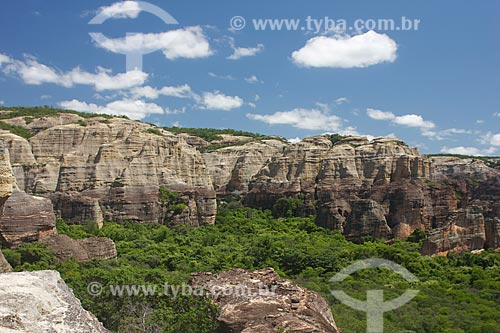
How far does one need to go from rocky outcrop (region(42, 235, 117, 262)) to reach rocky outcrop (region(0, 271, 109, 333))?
19097mm

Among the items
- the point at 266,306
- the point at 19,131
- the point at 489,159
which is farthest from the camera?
the point at 489,159

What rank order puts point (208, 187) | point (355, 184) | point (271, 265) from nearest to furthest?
point (271, 265), point (208, 187), point (355, 184)

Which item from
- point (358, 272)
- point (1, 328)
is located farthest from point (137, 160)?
point (1, 328)

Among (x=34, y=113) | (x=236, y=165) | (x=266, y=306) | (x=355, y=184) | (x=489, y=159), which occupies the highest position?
(x=34, y=113)

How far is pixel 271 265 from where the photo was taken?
28.8 meters

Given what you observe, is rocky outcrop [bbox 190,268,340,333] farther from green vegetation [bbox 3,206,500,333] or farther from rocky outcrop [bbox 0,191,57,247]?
rocky outcrop [bbox 0,191,57,247]

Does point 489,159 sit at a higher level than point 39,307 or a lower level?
higher

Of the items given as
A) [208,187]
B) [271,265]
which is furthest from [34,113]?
[271,265]

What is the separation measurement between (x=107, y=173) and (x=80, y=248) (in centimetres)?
1720

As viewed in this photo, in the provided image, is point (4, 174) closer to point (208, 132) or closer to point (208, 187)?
point (208, 187)

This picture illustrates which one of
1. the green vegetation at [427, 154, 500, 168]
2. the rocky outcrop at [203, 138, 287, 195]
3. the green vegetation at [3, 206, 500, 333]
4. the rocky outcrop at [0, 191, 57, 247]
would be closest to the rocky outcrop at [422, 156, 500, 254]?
the green vegetation at [3, 206, 500, 333]

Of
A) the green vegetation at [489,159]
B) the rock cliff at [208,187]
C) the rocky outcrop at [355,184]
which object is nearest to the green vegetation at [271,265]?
the rock cliff at [208,187]

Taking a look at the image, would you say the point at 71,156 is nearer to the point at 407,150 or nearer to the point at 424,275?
the point at 424,275

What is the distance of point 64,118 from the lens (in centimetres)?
6384
